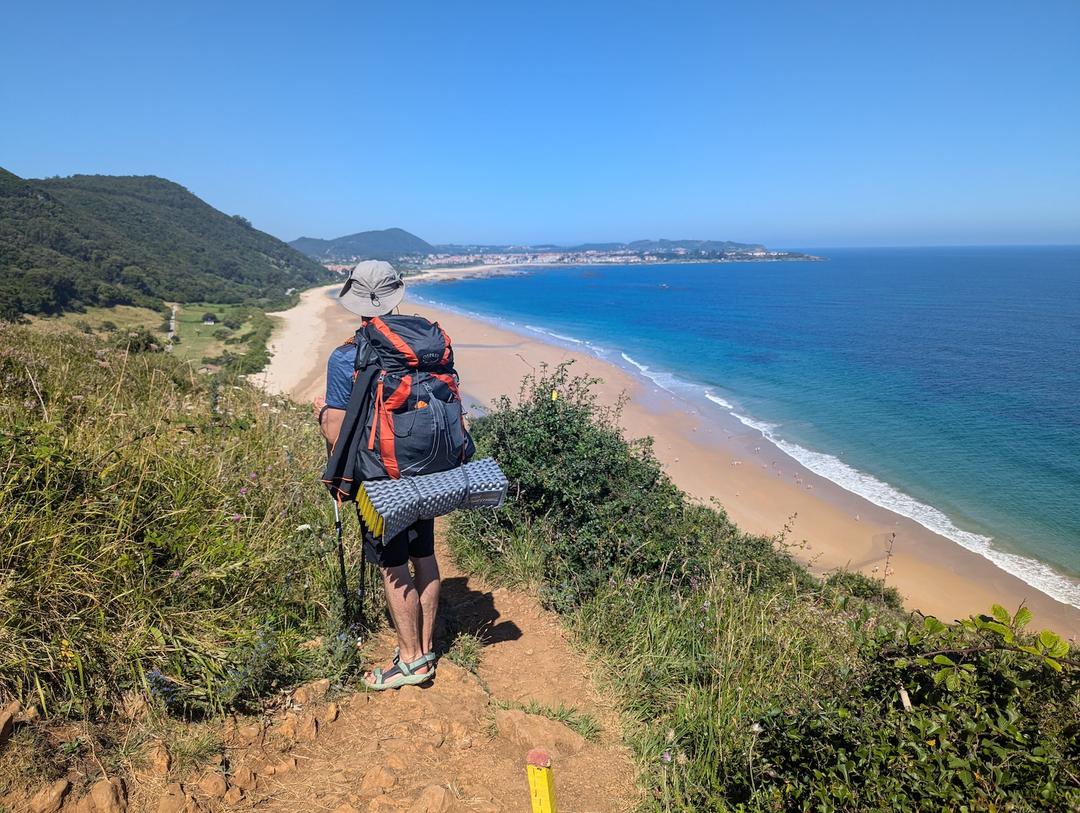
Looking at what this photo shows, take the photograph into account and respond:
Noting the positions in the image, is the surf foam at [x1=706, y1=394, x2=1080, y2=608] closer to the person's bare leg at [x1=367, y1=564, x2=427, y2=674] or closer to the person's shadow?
the person's shadow

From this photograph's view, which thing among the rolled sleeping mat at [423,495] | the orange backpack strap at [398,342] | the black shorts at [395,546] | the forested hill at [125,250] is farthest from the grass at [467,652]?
the forested hill at [125,250]

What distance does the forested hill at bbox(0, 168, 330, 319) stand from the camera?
27795 millimetres

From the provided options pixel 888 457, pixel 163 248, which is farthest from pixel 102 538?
pixel 163 248

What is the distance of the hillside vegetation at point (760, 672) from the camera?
5.14ft

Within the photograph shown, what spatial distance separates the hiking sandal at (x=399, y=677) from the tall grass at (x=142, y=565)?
15 cm

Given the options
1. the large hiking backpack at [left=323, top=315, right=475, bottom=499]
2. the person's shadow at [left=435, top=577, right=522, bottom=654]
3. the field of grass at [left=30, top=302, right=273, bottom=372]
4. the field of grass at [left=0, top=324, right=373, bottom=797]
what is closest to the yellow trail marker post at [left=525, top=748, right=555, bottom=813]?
the large hiking backpack at [left=323, top=315, right=475, bottom=499]

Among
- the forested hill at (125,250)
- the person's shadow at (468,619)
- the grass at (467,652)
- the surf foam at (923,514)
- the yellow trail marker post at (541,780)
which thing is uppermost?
the forested hill at (125,250)

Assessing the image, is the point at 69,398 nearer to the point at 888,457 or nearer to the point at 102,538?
the point at 102,538

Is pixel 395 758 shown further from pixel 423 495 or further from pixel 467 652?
pixel 423 495

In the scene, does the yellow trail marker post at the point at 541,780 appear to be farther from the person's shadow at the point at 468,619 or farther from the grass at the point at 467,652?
the person's shadow at the point at 468,619

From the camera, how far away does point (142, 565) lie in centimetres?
239

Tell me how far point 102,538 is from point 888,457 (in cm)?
1854

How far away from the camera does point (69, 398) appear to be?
3383mm

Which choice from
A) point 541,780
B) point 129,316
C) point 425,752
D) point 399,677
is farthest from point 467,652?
point 129,316
